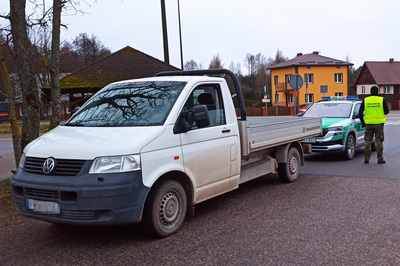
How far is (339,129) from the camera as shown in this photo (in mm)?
11391

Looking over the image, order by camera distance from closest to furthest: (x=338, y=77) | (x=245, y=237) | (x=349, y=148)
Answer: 1. (x=245, y=237)
2. (x=349, y=148)
3. (x=338, y=77)

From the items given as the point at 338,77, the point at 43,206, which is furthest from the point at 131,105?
the point at 338,77

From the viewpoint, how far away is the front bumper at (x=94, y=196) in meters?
4.50

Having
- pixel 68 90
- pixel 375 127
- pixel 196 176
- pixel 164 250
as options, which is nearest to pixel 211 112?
pixel 196 176

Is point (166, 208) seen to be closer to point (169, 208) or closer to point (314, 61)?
point (169, 208)

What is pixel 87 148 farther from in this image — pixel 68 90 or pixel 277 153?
pixel 68 90

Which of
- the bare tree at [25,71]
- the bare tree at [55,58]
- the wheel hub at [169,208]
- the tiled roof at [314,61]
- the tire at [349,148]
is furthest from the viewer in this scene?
the tiled roof at [314,61]

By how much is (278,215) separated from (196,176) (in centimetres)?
136

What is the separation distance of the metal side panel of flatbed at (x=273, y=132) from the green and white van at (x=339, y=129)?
1933 mm

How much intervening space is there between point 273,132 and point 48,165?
402cm

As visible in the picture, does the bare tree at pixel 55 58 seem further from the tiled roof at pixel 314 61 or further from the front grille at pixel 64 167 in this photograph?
the tiled roof at pixel 314 61

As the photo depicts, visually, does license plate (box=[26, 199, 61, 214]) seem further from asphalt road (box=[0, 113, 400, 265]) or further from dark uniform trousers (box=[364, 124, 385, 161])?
dark uniform trousers (box=[364, 124, 385, 161])

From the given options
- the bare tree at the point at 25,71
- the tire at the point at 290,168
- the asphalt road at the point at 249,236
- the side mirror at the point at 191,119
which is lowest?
the asphalt road at the point at 249,236

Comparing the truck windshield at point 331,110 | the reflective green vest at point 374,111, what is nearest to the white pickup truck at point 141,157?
the reflective green vest at point 374,111
